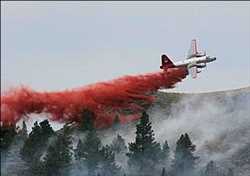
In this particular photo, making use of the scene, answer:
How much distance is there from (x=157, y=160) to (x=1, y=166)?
34.8m

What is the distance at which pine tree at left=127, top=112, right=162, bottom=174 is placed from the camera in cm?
17590

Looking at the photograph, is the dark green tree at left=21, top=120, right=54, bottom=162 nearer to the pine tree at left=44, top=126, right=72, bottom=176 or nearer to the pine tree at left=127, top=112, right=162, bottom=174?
the pine tree at left=44, top=126, right=72, bottom=176

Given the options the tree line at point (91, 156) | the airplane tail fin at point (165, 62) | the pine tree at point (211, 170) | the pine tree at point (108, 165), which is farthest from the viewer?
the pine tree at point (211, 170)

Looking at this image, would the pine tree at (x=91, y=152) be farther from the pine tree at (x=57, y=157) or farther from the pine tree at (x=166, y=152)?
the pine tree at (x=166, y=152)

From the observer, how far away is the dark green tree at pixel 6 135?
143 m

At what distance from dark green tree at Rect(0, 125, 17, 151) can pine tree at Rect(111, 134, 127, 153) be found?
41114 mm

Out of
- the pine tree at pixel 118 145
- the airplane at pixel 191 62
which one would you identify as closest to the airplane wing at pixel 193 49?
the airplane at pixel 191 62

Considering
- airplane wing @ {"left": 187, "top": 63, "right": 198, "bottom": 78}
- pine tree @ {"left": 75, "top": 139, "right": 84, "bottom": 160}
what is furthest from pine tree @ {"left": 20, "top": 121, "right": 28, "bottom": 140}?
airplane wing @ {"left": 187, "top": 63, "right": 198, "bottom": 78}

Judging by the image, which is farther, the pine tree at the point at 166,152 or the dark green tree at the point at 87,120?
the pine tree at the point at 166,152

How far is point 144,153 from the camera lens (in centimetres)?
17775

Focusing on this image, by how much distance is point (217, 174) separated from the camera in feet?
604

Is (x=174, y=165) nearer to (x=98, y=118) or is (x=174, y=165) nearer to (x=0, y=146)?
(x=98, y=118)

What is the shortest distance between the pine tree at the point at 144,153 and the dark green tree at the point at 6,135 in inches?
1275

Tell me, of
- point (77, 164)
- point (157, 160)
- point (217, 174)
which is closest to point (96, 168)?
point (77, 164)
